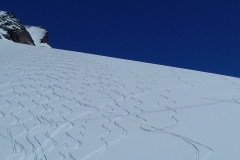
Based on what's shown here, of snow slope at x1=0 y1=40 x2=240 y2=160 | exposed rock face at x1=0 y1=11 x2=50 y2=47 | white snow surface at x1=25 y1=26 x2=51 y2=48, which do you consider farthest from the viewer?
white snow surface at x1=25 y1=26 x2=51 y2=48

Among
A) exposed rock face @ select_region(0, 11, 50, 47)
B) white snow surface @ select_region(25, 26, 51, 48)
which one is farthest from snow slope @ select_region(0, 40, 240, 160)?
white snow surface @ select_region(25, 26, 51, 48)

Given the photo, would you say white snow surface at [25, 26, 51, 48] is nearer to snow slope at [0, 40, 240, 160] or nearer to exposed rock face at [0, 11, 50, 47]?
exposed rock face at [0, 11, 50, 47]

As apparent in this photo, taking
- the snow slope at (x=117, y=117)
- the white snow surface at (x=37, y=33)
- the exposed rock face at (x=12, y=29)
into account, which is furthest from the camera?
the white snow surface at (x=37, y=33)

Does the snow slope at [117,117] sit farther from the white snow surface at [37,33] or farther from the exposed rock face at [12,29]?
the white snow surface at [37,33]

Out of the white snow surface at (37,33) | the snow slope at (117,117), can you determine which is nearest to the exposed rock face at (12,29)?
the white snow surface at (37,33)

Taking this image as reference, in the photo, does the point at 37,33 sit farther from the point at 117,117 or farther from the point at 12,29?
the point at 117,117

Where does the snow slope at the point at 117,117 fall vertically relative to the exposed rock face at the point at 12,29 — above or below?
below

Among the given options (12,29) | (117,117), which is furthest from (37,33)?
(117,117)

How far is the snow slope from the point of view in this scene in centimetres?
223

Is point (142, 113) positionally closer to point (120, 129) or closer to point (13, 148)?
point (120, 129)

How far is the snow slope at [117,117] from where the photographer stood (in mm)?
2232

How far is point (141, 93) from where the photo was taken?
13.5ft

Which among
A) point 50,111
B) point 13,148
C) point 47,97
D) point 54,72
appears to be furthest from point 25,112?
point 54,72

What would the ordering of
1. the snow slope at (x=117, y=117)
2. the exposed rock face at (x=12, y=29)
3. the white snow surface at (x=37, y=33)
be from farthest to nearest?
the white snow surface at (x=37, y=33) < the exposed rock face at (x=12, y=29) < the snow slope at (x=117, y=117)
